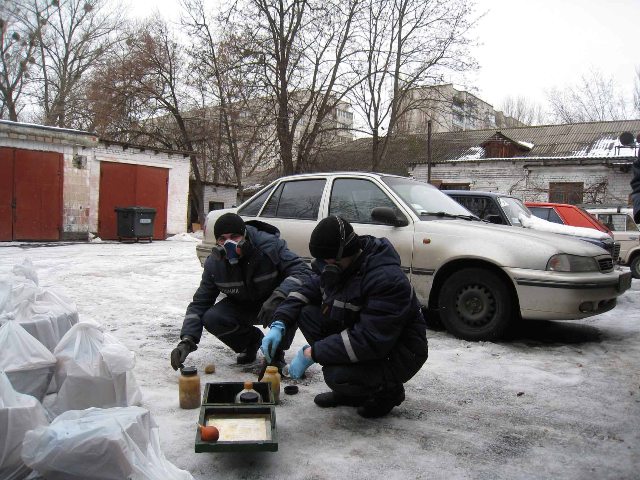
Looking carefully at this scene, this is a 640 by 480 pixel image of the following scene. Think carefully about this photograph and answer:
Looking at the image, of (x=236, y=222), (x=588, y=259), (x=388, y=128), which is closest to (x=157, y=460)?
(x=236, y=222)

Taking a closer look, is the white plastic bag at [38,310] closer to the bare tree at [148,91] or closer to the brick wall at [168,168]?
the brick wall at [168,168]

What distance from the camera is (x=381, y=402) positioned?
312 cm

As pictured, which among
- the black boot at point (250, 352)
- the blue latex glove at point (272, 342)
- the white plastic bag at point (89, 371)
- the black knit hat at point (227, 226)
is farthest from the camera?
the black boot at point (250, 352)

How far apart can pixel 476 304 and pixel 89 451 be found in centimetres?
392

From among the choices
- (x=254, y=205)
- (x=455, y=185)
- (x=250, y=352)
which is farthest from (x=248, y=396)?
(x=455, y=185)

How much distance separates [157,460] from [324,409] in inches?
54.8

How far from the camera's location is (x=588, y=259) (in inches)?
193

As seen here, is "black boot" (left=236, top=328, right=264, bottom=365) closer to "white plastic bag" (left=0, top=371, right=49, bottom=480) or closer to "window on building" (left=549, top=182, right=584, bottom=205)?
"white plastic bag" (left=0, top=371, right=49, bottom=480)

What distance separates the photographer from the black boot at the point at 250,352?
4.10 metres

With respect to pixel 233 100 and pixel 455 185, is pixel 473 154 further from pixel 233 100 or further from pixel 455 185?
pixel 233 100

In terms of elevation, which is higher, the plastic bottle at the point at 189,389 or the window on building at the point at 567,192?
the window on building at the point at 567,192

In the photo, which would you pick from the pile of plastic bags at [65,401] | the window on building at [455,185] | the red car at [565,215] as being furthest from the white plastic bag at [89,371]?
the window on building at [455,185]

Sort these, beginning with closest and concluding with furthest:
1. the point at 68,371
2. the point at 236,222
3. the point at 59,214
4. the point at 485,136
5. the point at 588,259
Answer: the point at 68,371 < the point at 236,222 < the point at 588,259 < the point at 59,214 < the point at 485,136

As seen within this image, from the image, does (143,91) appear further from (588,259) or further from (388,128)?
(588,259)
